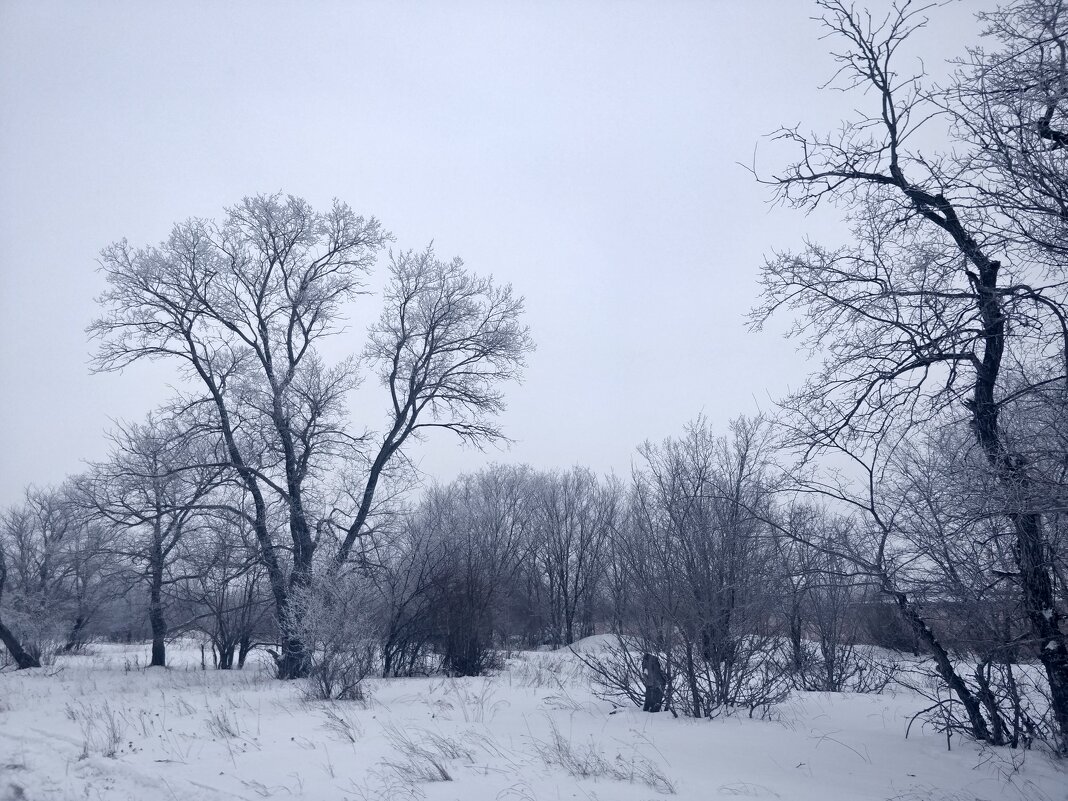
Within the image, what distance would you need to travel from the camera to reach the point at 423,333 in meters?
19.6

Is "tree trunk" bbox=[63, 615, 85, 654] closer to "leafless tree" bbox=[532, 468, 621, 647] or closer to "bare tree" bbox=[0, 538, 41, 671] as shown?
"bare tree" bbox=[0, 538, 41, 671]

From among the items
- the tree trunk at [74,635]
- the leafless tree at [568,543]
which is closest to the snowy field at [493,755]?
the tree trunk at [74,635]

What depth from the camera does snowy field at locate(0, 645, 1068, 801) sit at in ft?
20.1

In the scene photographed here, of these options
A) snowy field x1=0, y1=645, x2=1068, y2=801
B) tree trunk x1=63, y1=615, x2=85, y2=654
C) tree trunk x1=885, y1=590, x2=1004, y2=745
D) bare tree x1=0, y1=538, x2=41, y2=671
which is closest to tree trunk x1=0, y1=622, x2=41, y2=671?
bare tree x1=0, y1=538, x2=41, y2=671

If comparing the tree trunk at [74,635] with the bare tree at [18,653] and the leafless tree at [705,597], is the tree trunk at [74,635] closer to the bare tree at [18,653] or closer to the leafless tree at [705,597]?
the bare tree at [18,653]

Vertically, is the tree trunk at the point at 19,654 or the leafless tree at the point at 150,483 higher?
the leafless tree at the point at 150,483

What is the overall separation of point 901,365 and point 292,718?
30.2ft

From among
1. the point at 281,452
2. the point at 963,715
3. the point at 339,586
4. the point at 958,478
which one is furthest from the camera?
the point at 281,452

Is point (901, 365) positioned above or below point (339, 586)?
above

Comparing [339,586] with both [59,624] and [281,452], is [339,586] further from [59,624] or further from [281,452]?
[59,624]

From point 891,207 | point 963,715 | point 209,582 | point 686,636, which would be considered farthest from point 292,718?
point 209,582

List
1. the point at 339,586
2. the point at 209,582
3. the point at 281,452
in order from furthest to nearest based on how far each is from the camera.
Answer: the point at 209,582 < the point at 281,452 < the point at 339,586

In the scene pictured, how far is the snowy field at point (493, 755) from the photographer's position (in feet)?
20.1

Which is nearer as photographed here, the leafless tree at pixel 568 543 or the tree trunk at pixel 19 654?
the tree trunk at pixel 19 654
